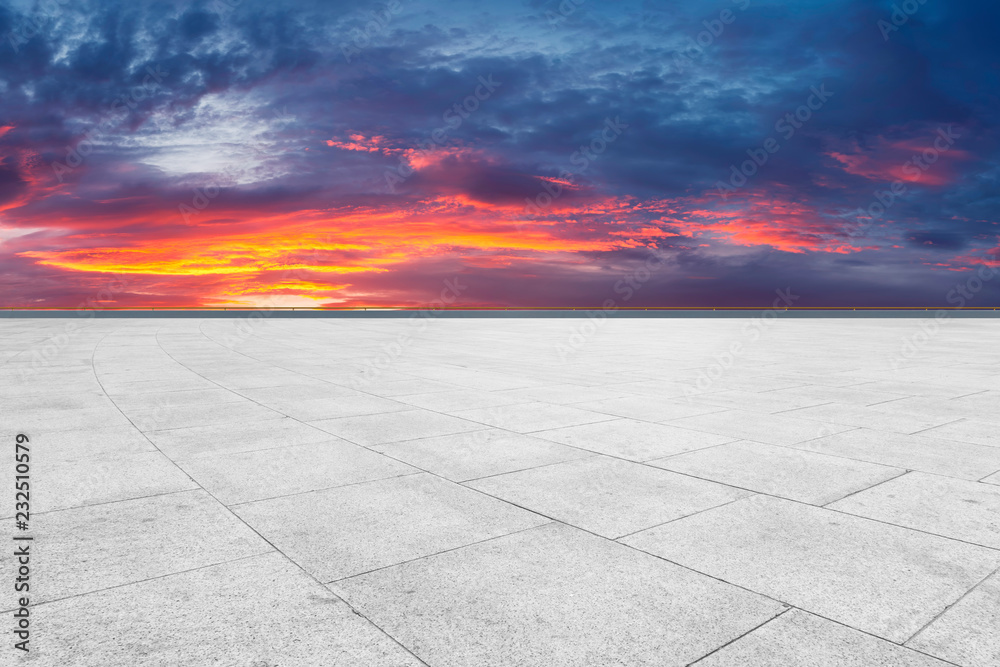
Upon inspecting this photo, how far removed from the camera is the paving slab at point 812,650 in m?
3.04

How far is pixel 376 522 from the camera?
16.0 ft

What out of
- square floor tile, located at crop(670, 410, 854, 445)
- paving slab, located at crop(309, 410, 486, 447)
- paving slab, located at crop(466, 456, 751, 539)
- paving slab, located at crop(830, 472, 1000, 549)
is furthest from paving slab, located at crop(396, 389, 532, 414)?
paving slab, located at crop(830, 472, 1000, 549)

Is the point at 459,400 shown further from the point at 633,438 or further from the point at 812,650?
the point at 812,650

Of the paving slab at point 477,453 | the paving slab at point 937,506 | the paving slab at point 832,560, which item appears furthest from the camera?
the paving slab at point 477,453

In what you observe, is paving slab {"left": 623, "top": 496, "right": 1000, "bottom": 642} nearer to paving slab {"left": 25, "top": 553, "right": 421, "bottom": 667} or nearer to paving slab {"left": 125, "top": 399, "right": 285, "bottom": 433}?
paving slab {"left": 25, "top": 553, "right": 421, "bottom": 667}

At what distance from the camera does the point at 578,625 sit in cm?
337

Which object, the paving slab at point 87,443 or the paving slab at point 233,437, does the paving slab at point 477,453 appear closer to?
the paving slab at point 233,437

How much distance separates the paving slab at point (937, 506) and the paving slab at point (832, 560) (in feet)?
0.74

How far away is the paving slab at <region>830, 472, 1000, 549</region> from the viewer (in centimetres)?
479

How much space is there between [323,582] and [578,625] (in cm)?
156

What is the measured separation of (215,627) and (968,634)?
3909 millimetres

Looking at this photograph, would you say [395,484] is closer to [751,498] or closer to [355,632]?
[355,632]

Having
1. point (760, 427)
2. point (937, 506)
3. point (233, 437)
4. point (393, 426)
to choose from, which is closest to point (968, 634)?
point (937, 506)

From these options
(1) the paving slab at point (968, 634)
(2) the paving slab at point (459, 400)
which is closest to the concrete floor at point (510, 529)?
(1) the paving slab at point (968, 634)
